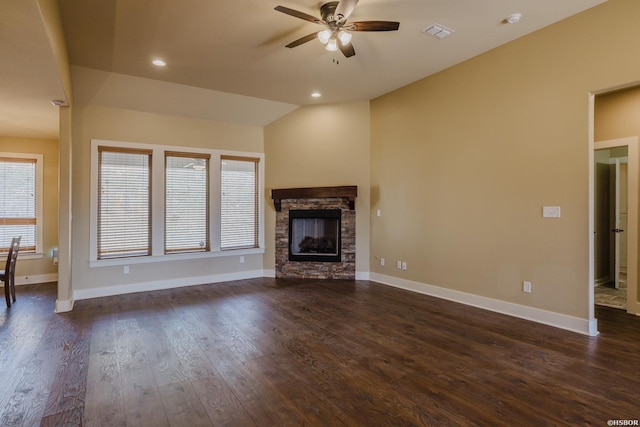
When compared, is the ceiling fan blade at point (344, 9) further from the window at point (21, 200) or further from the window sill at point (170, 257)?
the window at point (21, 200)

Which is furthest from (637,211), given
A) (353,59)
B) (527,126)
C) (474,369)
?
(353,59)

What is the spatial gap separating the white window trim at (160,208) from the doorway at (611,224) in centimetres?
543

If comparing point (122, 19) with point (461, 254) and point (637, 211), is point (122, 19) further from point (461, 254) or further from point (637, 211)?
point (637, 211)

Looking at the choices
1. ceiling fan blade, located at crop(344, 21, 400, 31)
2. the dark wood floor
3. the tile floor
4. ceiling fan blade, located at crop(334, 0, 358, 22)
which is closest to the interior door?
the tile floor

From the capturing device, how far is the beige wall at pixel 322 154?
6004 millimetres

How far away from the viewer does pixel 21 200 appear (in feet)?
19.5

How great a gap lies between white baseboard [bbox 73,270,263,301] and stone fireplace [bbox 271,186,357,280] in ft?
2.33

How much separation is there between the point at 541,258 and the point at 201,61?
466 centimetres

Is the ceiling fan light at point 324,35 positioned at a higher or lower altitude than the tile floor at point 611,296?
higher

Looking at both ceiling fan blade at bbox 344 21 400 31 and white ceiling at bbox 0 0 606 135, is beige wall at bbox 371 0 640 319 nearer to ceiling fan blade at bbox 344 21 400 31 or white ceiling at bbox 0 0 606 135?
white ceiling at bbox 0 0 606 135

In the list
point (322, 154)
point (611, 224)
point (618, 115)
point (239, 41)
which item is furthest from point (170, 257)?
point (611, 224)

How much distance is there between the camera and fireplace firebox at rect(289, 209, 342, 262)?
6160 millimetres

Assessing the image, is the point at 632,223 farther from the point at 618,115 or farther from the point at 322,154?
the point at 322,154

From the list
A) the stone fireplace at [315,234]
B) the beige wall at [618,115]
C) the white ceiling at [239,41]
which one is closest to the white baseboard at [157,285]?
the stone fireplace at [315,234]
